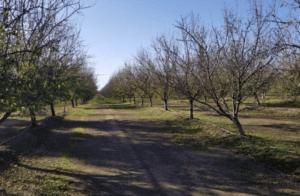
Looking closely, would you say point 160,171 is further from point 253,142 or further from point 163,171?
point 253,142

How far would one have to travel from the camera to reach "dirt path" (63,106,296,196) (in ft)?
21.9

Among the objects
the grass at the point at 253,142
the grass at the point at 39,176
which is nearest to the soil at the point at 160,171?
the grass at the point at 39,176

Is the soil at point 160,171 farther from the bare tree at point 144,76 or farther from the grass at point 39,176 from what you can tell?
the bare tree at point 144,76

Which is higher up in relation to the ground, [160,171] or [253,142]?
[253,142]

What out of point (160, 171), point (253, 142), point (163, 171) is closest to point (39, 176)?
point (160, 171)

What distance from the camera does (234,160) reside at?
908 cm

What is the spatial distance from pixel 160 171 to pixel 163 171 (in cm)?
12

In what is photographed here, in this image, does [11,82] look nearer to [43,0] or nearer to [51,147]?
[43,0]

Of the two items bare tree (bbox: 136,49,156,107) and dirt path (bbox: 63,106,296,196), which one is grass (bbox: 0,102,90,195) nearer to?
dirt path (bbox: 63,106,296,196)

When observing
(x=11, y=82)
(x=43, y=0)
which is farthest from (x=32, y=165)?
(x=43, y=0)

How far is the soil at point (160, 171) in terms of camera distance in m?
6.63

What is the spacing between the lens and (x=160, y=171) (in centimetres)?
809

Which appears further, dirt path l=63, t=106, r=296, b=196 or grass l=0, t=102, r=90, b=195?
grass l=0, t=102, r=90, b=195

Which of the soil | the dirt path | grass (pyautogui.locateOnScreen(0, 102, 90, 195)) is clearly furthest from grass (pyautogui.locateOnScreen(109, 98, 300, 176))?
grass (pyautogui.locateOnScreen(0, 102, 90, 195))
